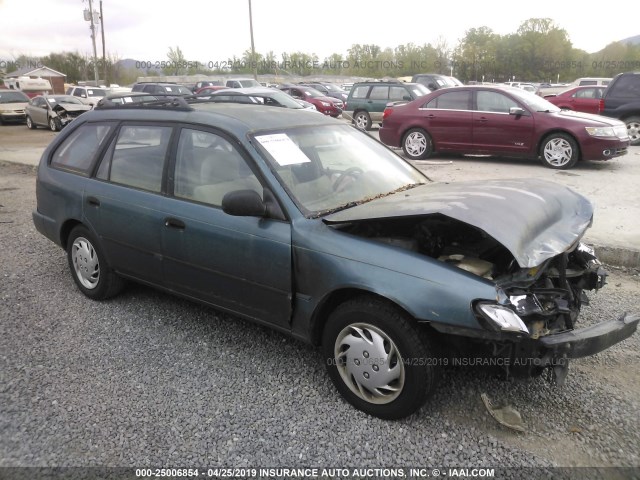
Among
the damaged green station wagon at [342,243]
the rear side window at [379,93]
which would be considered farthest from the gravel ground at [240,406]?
the rear side window at [379,93]

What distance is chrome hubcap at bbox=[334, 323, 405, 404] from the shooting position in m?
2.77

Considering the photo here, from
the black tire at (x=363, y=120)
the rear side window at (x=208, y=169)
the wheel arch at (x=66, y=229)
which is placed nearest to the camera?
the rear side window at (x=208, y=169)

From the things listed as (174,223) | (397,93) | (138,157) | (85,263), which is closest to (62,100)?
(397,93)

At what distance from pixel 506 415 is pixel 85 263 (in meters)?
3.44

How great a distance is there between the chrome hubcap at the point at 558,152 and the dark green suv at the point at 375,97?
8.02 m

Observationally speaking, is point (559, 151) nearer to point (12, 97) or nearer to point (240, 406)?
point (240, 406)

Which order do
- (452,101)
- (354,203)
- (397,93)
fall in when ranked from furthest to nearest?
(397,93), (452,101), (354,203)

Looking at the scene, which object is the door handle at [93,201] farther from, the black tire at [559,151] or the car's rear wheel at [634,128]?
the car's rear wheel at [634,128]

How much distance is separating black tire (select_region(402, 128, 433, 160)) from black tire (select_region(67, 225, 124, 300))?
821 centimetres

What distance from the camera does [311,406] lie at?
3002 millimetres

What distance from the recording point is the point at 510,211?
9.32 ft

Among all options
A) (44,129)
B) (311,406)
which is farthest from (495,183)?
(44,129)

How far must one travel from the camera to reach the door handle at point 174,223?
3.52 metres

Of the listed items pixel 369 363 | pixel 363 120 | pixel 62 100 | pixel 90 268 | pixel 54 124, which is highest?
pixel 62 100
